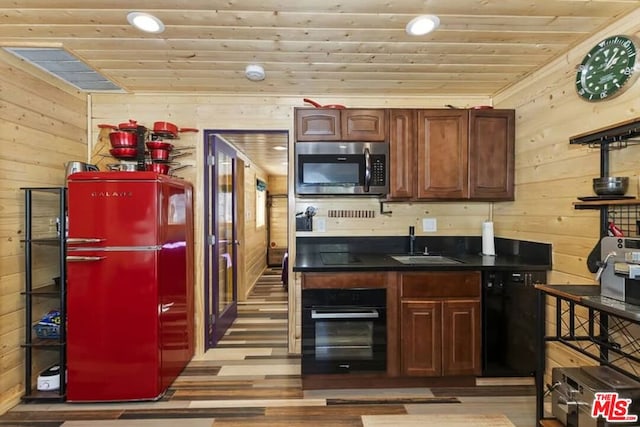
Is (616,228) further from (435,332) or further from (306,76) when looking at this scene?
(306,76)

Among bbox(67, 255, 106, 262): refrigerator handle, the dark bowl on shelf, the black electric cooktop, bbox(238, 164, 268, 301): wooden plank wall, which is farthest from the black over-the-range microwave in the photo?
bbox(238, 164, 268, 301): wooden plank wall

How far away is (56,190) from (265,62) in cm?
167

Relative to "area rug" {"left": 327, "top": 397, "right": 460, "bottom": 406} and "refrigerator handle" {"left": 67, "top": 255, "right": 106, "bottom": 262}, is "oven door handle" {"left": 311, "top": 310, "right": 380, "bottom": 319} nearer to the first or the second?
"area rug" {"left": 327, "top": 397, "right": 460, "bottom": 406}

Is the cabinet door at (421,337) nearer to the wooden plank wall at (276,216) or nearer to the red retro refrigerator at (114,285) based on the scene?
the red retro refrigerator at (114,285)

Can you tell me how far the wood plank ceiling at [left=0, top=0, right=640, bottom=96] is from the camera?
181 centimetres

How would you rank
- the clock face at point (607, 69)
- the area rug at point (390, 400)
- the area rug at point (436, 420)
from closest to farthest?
the clock face at point (607, 69), the area rug at point (436, 420), the area rug at point (390, 400)

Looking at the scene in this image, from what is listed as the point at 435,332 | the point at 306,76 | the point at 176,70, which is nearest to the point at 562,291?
the point at 435,332

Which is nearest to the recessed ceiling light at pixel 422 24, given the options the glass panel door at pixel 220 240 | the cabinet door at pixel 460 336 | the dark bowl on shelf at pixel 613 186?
the dark bowl on shelf at pixel 613 186

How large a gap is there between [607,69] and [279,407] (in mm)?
2858

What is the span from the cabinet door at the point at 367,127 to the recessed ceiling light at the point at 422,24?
83 centimetres

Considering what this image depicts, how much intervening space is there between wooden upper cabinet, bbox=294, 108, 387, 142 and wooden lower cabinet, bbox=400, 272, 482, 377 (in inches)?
45.8

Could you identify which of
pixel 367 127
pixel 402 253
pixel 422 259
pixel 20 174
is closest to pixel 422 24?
pixel 367 127

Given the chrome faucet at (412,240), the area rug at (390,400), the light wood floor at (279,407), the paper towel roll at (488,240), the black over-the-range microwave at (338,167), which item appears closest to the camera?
the light wood floor at (279,407)

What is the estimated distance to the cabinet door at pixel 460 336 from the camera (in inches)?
97.6
